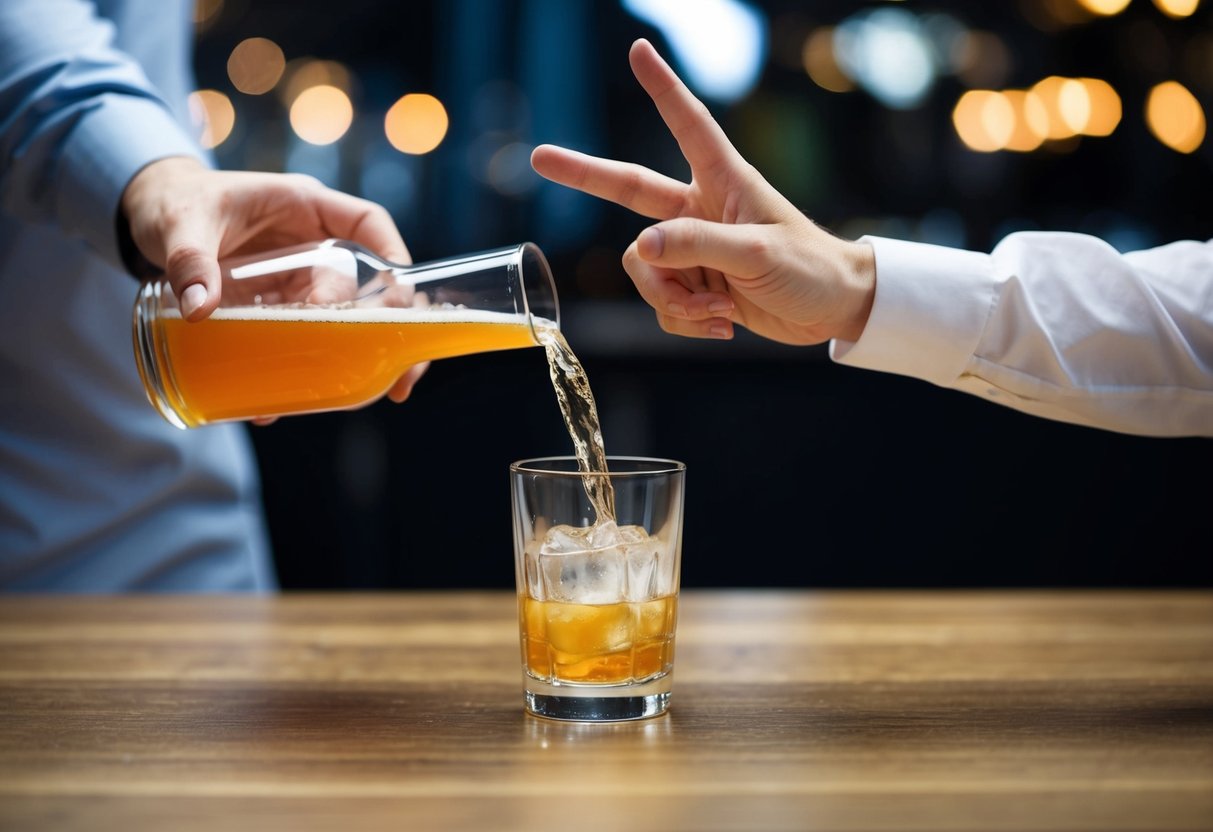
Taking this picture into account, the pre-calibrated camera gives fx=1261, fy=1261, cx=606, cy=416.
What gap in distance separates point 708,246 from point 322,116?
276 centimetres

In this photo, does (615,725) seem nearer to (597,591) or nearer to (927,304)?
(597,591)

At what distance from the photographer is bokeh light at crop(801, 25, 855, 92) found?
3.43 meters

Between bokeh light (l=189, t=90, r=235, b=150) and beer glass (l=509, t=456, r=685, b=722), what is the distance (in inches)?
112

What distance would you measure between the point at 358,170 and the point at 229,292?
8.06ft

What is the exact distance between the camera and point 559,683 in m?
0.96

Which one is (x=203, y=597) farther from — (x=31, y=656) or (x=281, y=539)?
(x=281, y=539)

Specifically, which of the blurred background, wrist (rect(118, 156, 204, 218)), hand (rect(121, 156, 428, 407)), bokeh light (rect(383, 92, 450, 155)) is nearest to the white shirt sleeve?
hand (rect(121, 156, 428, 407))

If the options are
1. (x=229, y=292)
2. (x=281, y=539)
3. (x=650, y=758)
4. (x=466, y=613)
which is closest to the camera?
(x=650, y=758)

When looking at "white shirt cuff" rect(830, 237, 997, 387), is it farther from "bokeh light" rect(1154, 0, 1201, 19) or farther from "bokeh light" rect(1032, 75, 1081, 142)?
"bokeh light" rect(1154, 0, 1201, 19)

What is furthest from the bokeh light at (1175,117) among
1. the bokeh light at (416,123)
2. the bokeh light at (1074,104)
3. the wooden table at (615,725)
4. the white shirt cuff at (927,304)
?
the white shirt cuff at (927,304)

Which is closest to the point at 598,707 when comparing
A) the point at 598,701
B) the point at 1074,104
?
the point at 598,701

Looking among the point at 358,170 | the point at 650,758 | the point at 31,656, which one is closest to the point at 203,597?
the point at 31,656

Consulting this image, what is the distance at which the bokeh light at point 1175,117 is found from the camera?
3.38 metres

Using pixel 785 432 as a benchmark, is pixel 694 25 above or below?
above
